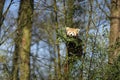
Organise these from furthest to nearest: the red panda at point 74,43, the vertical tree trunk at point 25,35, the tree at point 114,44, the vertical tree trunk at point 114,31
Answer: the vertical tree trunk at point 25,35 < the red panda at point 74,43 < the vertical tree trunk at point 114,31 < the tree at point 114,44

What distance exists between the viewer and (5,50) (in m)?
15.3

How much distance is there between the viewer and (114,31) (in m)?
9.15

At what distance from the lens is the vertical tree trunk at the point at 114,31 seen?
8.19m

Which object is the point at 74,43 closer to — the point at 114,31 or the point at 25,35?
the point at 114,31

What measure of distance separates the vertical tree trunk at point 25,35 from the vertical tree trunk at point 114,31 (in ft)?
13.4

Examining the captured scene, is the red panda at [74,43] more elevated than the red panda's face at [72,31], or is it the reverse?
the red panda's face at [72,31]

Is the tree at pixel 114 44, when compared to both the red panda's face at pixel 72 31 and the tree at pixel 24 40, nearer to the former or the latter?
the red panda's face at pixel 72 31

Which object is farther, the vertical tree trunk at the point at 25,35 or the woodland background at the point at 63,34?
the vertical tree trunk at the point at 25,35

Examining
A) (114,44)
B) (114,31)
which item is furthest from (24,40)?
(114,44)

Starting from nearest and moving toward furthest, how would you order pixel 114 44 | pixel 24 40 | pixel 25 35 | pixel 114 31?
pixel 114 44 < pixel 114 31 < pixel 24 40 < pixel 25 35

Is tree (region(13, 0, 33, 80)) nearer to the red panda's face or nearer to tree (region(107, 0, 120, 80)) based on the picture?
the red panda's face

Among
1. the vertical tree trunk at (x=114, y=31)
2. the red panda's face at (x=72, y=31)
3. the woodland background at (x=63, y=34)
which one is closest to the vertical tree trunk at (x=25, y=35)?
the woodland background at (x=63, y=34)

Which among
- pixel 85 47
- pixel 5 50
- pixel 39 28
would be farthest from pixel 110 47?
pixel 39 28

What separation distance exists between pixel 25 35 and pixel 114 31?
456 centimetres
